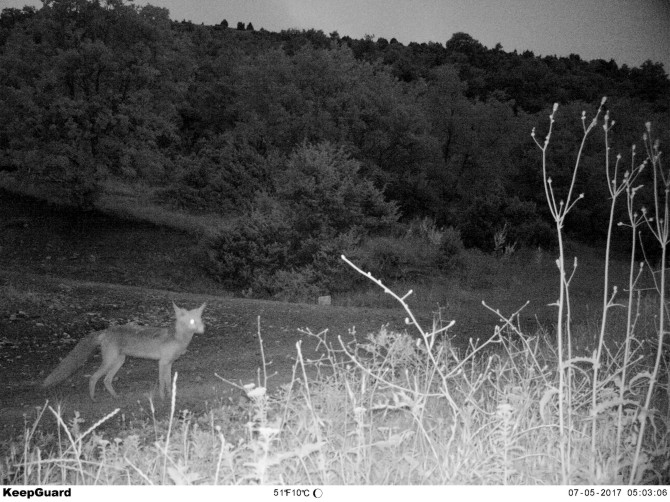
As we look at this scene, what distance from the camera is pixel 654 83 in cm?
2616

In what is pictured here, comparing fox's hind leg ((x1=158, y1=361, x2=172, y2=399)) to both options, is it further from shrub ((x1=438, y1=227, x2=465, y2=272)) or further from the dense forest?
shrub ((x1=438, y1=227, x2=465, y2=272))

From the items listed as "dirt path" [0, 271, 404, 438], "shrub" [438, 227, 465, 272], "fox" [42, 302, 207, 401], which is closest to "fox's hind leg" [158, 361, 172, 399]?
"fox" [42, 302, 207, 401]

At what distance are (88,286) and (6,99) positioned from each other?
39.9 ft

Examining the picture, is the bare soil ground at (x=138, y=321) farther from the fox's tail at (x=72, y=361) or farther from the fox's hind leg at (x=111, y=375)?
the fox's tail at (x=72, y=361)

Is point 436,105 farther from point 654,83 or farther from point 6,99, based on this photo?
point 6,99

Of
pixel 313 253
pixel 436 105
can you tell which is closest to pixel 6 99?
pixel 313 253

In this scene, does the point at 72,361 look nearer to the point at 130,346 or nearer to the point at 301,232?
the point at 130,346

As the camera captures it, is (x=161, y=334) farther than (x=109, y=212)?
No

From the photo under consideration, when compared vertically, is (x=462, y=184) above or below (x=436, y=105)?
below

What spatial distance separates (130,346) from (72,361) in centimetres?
53

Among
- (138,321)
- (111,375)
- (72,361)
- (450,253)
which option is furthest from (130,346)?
(450,253)

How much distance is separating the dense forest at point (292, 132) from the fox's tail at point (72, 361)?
28.1 feet

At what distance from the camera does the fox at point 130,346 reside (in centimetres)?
583

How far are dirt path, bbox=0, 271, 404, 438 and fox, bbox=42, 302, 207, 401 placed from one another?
9.3 inches
